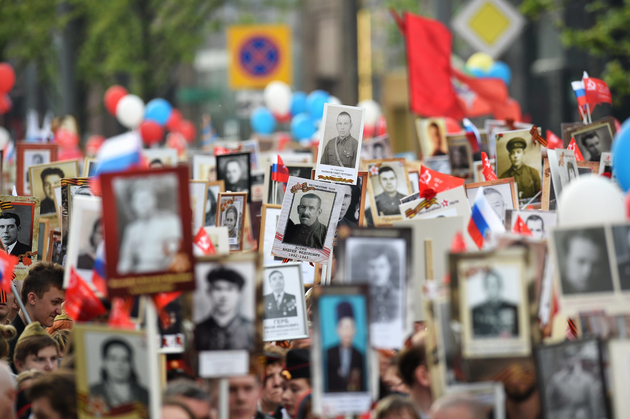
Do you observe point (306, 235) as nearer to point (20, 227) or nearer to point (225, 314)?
point (225, 314)

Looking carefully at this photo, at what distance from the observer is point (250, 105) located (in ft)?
55.3

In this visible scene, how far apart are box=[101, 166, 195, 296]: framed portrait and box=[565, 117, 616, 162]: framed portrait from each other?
3072mm

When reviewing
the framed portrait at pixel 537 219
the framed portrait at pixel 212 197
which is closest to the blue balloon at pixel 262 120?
the framed portrait at pixel 212 197

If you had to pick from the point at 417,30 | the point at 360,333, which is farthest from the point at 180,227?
the point at 417,30

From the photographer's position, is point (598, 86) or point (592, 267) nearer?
point (592, 267)

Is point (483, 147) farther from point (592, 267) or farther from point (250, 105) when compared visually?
point (250, 105)

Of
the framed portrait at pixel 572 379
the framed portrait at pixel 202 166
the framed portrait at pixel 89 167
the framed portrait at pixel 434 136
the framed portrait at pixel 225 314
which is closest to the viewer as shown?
the framed portrait at pixel 572 379

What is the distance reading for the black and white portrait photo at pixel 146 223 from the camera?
261 centimetres

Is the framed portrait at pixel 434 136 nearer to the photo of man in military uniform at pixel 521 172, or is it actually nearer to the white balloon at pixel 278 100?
the photo of man in military uniform at pixel 521 172

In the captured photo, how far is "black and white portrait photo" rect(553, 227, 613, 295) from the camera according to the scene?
2604 millimetres

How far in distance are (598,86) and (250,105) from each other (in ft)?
39.2

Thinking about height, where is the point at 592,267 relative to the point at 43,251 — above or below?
below

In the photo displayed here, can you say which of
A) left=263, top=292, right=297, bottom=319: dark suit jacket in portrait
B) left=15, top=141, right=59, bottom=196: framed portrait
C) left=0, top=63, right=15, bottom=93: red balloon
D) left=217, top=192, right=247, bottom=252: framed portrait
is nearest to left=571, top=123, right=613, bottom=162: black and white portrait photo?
left=217, top=192, right=247, bottom=252: framed portrait

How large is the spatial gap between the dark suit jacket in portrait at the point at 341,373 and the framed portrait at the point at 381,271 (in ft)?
0.36
